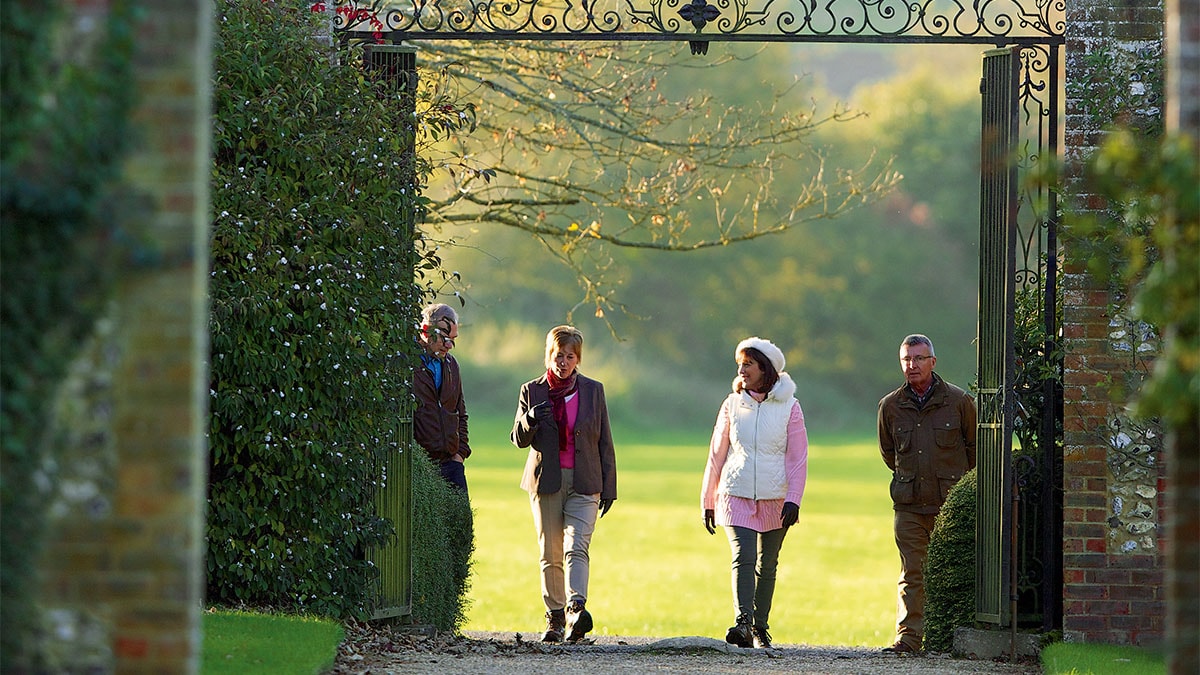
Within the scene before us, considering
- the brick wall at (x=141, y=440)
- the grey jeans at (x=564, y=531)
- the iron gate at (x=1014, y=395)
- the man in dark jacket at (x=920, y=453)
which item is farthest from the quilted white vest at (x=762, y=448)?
the brick wall at (x=141, y=440)

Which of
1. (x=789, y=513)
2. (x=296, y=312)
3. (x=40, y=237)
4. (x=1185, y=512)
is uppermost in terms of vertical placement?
(x=296, y=312)

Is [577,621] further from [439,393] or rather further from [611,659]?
[439,393]

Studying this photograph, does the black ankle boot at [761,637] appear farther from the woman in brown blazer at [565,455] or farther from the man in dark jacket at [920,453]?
the woman in brown blazer at [565,455]

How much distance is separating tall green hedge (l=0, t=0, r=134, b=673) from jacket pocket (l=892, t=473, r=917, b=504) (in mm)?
5977

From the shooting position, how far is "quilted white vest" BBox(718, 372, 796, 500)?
8.74 m

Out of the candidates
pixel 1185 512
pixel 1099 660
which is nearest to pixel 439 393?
pixel 1099 660

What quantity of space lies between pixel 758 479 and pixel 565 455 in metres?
1.12

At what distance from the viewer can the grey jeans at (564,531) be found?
356 inches

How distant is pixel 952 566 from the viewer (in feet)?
27.7

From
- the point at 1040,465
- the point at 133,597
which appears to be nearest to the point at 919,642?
the point at 1040,465

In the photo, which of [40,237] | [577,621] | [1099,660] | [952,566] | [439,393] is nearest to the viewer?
[40,237]

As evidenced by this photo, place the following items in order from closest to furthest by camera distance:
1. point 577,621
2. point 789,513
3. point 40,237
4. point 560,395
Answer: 1. point 40,237
2. point 789,513
3. point 577,621
4. point 560,395

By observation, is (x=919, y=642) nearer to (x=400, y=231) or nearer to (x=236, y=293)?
(x=400, y=231)

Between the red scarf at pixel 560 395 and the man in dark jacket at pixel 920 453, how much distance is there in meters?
1.72
